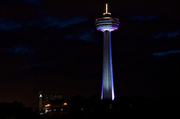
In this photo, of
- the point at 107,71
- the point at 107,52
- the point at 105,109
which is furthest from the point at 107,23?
the point at 105,109

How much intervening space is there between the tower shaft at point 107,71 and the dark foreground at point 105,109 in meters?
3.58

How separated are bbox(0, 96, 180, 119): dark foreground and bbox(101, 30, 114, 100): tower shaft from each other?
3584mm

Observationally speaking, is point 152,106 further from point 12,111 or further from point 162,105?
point 12,111

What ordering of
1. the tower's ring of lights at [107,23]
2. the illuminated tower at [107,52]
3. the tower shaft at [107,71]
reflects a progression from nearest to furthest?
the tower's ring of lights at [107,23]
the illuminated tower at [107,52]
the tower shaft at [107,71]

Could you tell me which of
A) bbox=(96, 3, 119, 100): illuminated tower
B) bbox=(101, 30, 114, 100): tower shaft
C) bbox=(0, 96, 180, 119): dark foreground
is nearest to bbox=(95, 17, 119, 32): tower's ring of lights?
bbox=(96, 3, 119, 100): illuminated tower

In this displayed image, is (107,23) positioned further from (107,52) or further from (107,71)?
(107,71)

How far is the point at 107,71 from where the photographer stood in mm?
165625

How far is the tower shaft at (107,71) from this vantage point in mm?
166000

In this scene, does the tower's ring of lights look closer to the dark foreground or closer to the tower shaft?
the tower shaft

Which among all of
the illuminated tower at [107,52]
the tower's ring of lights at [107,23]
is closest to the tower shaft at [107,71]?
the illuminated tower at [107,52]

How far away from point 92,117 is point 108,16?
54.9 meters

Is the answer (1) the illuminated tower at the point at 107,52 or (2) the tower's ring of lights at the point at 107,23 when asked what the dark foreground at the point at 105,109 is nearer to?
(1) the illuminated tower at the point at 107,52

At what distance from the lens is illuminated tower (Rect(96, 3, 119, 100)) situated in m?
164

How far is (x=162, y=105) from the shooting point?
5374 inches
